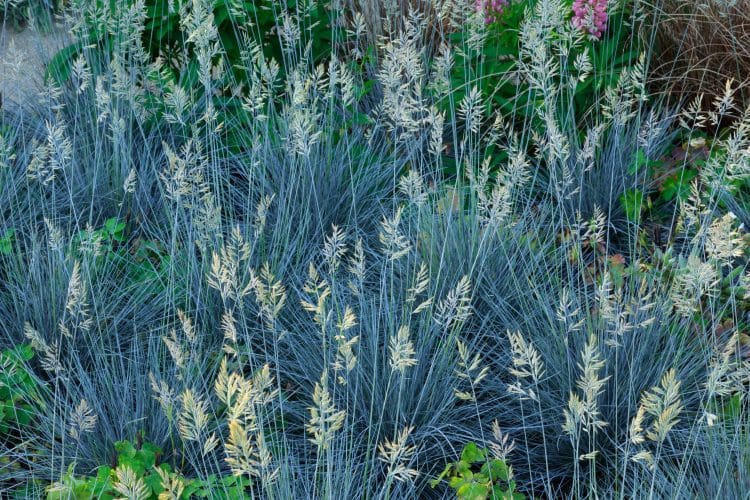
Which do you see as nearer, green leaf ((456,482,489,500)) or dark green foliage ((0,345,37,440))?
green leaf ((456,482,489,500))

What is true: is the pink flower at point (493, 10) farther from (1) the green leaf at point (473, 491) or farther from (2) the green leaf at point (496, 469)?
(1) the green leaf at point (473, 491)

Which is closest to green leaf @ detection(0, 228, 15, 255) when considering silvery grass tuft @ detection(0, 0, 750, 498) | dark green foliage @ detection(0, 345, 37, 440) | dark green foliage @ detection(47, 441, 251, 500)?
silvery grass tuft @ detection(0, 0, 750, 498)

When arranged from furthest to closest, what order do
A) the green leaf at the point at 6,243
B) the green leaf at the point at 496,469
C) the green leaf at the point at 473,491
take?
1. the green leaf at the point at 6,243
2. the green leaf at the point at 496,469
3. the green leaf at the point at 473,491

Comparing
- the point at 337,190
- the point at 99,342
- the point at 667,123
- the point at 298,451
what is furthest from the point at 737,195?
the point at 99,342

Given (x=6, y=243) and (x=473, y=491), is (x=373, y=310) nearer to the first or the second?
(x=473, y=491)

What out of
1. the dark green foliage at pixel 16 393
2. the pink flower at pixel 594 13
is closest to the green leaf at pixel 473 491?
the dark green foliage at pixel 16 393

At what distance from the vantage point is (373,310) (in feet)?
8.43

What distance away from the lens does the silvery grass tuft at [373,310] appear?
218cm

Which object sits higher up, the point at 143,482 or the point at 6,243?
the point at 6,243

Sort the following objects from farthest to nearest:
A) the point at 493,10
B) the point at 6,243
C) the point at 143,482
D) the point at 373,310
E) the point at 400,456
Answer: the point at 493,10 < the point at 6,243 < the point at 373,310 < the point at 143,482 < the point at 400,456

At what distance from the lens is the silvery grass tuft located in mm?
2178

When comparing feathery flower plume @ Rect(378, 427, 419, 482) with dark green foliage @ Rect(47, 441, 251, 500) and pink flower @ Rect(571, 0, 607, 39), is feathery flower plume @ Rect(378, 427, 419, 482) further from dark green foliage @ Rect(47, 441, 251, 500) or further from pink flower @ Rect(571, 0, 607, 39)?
pink flower @ Rect(571, 0, 607, 39)

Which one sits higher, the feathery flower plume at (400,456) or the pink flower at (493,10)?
the pink flower at (493,10)

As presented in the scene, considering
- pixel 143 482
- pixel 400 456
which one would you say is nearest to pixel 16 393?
pixel 143 482
